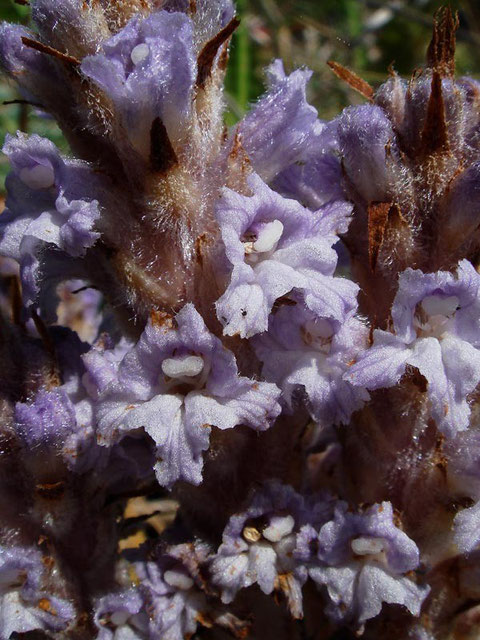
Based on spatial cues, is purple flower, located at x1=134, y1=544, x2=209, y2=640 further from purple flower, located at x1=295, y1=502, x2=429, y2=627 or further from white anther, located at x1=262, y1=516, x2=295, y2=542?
purple flower, located at x1=295, y1=502, x2=429, y2=627

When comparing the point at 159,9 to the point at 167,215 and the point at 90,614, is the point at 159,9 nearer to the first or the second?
the point at 167,215

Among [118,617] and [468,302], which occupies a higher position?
[468,302]

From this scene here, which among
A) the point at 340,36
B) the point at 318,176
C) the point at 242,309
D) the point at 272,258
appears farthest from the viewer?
the point at 340,36

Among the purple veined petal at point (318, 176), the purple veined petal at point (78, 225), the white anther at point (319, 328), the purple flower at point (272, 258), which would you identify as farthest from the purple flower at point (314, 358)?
the purple veined petal at point (78, 225)

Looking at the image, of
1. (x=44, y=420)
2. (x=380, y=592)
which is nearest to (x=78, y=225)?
(x=44, y=420)

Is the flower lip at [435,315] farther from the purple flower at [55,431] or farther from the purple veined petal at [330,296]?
the purple flower at [55,431]

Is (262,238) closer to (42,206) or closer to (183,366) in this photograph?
(183,366)

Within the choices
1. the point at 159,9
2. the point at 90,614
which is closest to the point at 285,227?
the point at 159,9

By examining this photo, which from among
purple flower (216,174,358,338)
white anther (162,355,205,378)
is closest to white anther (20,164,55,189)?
purple flower (216,174,358,338)
